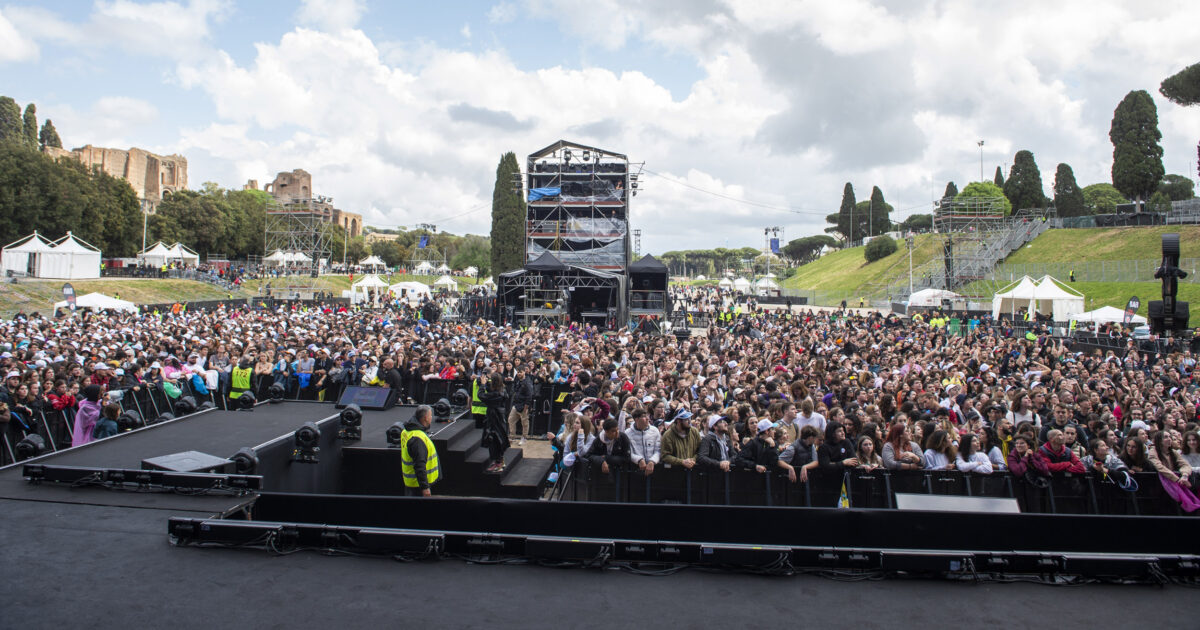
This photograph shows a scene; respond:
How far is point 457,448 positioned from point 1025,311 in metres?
32.0

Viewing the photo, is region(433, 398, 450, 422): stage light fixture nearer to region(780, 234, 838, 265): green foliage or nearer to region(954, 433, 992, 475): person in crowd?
region(954, 433, 992, 475): person in crowd

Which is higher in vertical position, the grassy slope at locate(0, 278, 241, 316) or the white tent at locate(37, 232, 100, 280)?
the white tent at locate(37, 232, 100, 280)

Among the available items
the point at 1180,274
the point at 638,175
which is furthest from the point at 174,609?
the point at 638,175

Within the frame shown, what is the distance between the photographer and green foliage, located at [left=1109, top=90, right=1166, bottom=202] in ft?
163

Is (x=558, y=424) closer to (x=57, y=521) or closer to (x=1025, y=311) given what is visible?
(x=57, y=521)

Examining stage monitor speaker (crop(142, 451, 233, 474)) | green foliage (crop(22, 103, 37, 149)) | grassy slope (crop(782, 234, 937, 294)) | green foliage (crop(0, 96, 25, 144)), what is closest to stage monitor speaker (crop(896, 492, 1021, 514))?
stage monitor speaker (crop(142, 451, 233, 474))

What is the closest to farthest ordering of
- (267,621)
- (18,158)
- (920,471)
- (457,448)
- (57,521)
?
(267,621) < (57,521) < (920,471) < (457,448) < (18,158)

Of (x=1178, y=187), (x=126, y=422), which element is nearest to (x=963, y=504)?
(x=126, y=422)

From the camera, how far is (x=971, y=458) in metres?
6.71

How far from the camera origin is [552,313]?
32219 mm

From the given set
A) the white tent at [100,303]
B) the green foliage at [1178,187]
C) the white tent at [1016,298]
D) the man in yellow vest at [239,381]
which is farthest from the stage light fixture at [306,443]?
the green foliage at [1178,187]

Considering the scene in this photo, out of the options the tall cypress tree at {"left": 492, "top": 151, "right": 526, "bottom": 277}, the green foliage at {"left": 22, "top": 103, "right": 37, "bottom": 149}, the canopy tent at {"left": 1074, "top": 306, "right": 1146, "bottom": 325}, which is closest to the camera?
the canopy tent at {"left": 1074, "top": 306, "right": 1146, "bottom": 325}

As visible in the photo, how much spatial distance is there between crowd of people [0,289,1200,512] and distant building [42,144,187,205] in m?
95.5

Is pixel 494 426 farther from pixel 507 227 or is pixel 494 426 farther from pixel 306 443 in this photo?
pixel 507 227
